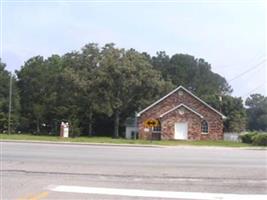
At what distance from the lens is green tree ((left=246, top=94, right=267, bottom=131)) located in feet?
416

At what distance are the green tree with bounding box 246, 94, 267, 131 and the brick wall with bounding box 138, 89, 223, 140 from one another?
65417 millimetres

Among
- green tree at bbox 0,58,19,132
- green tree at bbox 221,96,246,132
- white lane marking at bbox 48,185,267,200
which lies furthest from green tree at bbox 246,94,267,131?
white lane marking at bbox 48,185,267,200

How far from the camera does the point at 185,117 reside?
6009 centimetres

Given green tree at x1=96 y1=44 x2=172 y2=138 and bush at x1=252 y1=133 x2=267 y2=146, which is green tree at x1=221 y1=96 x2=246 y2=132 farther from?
bush at x1=252 y1=133 x2=267 y2=146

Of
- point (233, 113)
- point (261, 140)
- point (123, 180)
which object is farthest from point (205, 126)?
point (123, 180)

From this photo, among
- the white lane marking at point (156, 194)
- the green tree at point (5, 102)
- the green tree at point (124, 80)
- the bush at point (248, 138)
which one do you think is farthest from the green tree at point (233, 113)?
the white lane marking at point (156, 194)

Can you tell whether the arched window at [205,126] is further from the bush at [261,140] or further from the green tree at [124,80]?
the bush at [261,140]

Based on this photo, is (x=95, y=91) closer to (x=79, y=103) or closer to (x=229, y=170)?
(x=79, y=103)

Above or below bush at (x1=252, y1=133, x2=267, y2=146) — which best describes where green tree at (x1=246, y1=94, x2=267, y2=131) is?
above

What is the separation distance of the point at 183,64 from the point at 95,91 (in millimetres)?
47406

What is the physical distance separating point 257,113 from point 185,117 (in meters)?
79.5

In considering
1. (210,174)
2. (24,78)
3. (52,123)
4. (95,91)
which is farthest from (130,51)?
(210,174)

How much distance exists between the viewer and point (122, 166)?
673 inches

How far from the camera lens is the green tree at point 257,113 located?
12686cm
